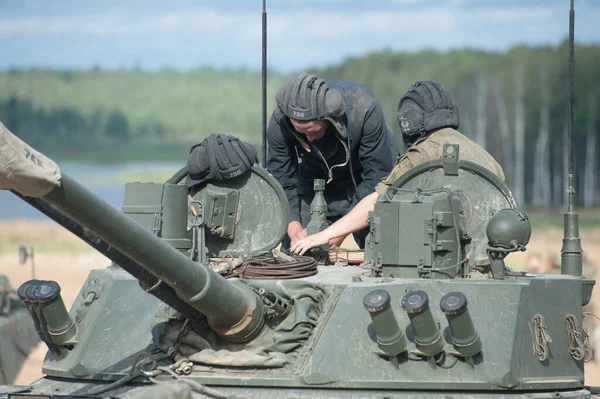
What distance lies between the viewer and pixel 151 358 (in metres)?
7.42

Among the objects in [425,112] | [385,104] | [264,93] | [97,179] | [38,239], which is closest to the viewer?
[425,112]

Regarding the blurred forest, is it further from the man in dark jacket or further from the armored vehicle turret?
the armored vehicle turret

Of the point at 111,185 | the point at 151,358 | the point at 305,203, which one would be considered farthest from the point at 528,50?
the point at 151,358

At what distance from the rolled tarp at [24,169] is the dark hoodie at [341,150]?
416 cm

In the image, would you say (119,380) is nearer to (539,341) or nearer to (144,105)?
(539,341)

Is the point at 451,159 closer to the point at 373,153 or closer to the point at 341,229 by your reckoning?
the point at 341,229

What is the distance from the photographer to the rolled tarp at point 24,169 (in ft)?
18.9

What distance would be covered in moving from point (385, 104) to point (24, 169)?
4527 centimetres

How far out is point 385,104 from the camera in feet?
166

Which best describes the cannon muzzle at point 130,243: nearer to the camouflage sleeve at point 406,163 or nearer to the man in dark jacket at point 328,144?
the camouflage sleeve at point 406,163

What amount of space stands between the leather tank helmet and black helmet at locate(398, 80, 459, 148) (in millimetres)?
493

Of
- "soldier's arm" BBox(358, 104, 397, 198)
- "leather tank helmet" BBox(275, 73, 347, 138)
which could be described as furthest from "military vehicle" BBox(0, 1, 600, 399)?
"soldier's arm" BBox(358, 104, 397, 198)

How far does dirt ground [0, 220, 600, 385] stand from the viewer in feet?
73.9

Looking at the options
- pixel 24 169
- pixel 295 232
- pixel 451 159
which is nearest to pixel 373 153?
pixel 295 232
